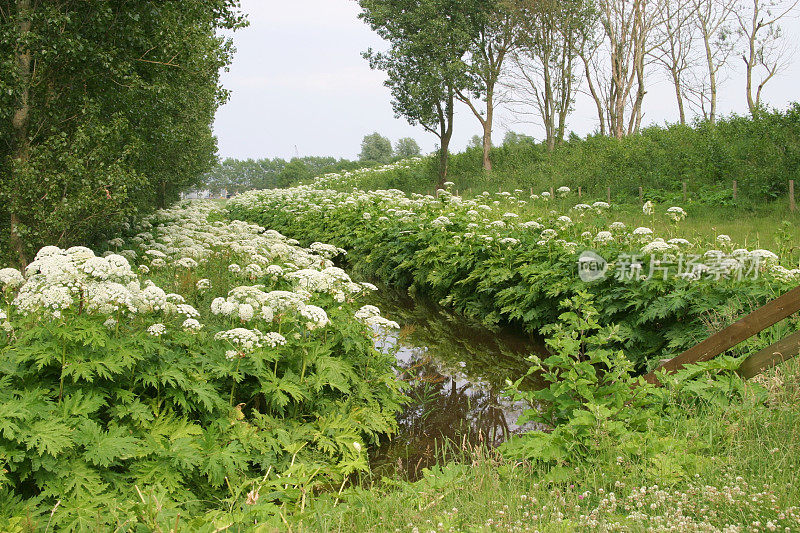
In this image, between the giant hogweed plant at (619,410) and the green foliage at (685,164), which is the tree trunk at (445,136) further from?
the giant hogweed plant at (619,410)

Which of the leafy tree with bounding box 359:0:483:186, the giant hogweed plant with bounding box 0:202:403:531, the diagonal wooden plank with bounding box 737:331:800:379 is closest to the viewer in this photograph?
the giant hogweed plant with bounding box 0:202:403:531

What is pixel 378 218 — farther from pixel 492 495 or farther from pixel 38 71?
pixel 492 495

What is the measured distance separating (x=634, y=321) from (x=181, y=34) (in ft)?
28.5

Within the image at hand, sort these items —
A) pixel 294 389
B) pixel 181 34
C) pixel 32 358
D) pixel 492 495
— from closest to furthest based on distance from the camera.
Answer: pixel 492 495
pixel 32 358
pixel 294 389
pixel 181 34

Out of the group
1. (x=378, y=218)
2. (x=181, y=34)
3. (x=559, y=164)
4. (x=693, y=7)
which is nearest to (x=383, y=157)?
(x=693, y=7)

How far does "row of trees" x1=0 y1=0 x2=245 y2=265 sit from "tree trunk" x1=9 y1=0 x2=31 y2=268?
14mm

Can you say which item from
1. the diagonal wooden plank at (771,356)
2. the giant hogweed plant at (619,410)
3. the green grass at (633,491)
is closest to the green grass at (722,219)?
the diagonal wooden plank at (771,356)

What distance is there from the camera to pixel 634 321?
6.90 metres

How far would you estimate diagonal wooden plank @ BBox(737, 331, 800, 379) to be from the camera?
Result: 3939 mm

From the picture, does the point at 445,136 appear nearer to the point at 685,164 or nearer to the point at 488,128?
the point at 488,128

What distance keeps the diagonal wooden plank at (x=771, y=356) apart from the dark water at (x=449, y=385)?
2.13 m

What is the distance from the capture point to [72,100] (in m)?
8.59

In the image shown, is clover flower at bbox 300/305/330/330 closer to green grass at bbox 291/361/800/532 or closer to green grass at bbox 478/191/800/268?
green grass at bbox 291/361/800/532

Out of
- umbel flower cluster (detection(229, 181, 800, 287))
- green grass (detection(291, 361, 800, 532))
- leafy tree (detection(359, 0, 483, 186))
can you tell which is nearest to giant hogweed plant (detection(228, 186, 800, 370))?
umbel flower cluster (detection(229, 181, 800, 287))
